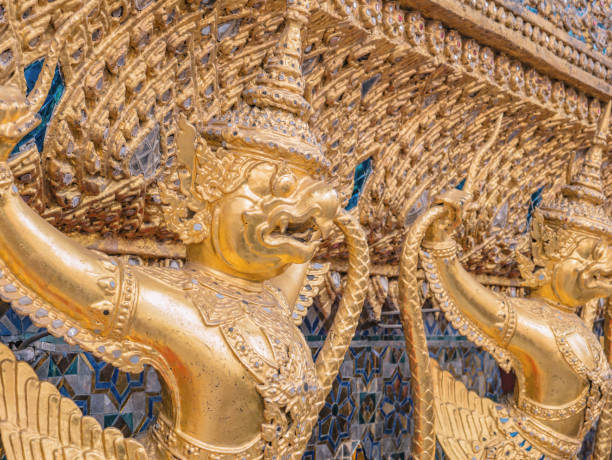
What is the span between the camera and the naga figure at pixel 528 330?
131cm

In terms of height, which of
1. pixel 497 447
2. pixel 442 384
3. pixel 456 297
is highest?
pixel 456 297

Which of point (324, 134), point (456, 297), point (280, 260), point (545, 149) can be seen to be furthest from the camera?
point (545, 149)

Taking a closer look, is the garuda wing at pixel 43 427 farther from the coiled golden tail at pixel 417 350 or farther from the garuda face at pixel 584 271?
the garuda face at pixel 584 271

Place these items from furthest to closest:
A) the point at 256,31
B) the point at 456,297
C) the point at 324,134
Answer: the point at 324,134 → the point at 456,297 → the point at 256,31

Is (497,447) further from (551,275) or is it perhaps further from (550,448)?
(551,275)

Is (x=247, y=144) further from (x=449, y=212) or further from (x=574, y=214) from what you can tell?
(x=574, y=214)

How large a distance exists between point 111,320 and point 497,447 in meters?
0.86

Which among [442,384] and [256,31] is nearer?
[256,31]

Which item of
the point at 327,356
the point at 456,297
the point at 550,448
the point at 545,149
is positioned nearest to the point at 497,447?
the point at 550,448

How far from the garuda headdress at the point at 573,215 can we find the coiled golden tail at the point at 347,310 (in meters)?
0.52

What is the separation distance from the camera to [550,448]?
1.44 meters

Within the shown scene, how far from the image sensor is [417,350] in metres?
1.31

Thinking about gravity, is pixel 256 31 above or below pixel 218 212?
above

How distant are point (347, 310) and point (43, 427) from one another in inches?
19.3
